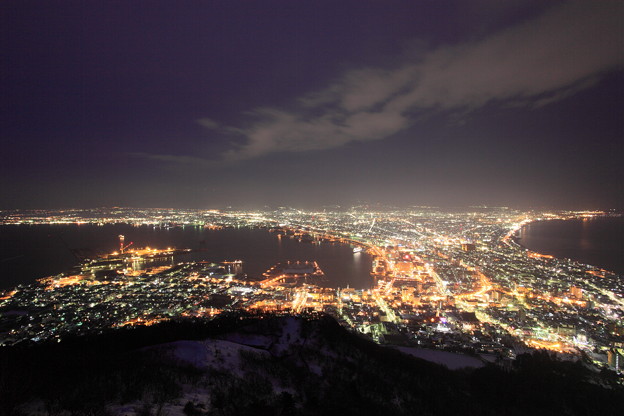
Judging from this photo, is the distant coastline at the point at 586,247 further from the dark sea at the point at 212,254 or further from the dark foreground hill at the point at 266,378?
the dark foreground hill at the point at 266,378

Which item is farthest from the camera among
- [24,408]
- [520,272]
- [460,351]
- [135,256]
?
[135,256]

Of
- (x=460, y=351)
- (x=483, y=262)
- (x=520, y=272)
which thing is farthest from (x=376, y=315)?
(x=483, y=262)

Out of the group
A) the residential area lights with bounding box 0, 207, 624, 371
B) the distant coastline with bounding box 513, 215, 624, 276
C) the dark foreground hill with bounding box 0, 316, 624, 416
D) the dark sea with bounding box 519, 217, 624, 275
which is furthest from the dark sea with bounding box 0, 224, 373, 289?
the dark sea with bounding box 519, 217, 624, 275

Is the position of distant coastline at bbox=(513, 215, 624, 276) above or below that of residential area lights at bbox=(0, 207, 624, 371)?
above

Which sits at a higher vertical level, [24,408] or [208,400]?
[24,408]

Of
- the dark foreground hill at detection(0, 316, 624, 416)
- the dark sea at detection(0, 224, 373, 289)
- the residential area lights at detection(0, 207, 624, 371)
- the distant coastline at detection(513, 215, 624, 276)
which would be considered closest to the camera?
the dark foreground hill at detection(0, 316, 624, 416)

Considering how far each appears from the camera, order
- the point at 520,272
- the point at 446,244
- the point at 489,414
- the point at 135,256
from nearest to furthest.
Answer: the point at 489,414 < the point at 520,272 < the point at 135,256 < the point at 446,244

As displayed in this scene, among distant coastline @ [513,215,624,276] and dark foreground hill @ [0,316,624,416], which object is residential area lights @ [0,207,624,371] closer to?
distant coastline @ [513,215,624,276]

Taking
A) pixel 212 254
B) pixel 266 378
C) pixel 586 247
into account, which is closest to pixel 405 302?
pixel 266 378

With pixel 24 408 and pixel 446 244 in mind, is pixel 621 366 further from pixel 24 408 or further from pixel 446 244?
pixel 446 244
